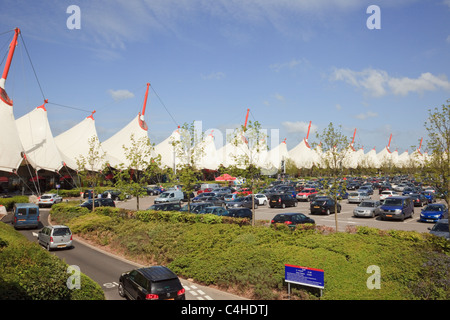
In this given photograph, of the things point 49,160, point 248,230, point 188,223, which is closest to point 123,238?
point 188,223

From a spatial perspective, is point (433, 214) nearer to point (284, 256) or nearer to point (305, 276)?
point (284, 256)

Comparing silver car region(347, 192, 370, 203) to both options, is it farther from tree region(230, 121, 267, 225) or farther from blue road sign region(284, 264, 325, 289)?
blue road sign region(284, 264, 325, 289)

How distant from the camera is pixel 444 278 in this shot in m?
11.1

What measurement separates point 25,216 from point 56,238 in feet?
27.5

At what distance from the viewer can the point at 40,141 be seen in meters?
60.1

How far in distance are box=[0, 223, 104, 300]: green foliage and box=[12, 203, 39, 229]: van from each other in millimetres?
17411

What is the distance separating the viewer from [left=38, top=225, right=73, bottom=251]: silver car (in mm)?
20406

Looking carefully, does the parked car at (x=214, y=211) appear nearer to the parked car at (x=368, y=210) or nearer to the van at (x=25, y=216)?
the parked car at (x=368, y=210)

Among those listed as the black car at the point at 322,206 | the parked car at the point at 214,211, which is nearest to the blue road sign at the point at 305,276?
the parked car at the point at 214,211

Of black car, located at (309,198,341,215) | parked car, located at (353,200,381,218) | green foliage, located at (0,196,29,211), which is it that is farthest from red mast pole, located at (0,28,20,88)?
parked car, located at (353,200,381,218)

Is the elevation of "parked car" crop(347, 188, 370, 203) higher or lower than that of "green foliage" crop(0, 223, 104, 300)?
lower

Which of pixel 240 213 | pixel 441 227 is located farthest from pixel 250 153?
pixel 441 227

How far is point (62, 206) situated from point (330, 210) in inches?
1059

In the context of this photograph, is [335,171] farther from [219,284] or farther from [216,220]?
[219,284]
